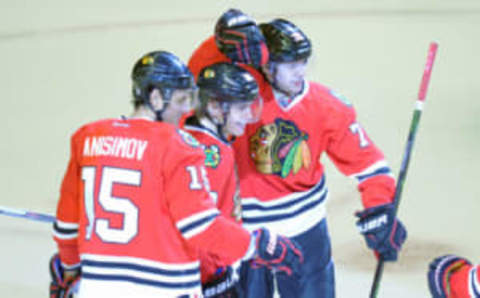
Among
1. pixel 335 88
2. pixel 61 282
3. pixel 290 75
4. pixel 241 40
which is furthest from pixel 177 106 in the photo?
pixel 335 88

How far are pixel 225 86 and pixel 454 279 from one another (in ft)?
2.86

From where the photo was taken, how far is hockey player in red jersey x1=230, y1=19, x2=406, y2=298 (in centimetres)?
260

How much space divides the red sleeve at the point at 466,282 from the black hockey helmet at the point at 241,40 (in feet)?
2.95

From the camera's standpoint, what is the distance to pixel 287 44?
2.57 metres

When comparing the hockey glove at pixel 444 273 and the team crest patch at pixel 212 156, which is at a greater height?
the team crest patch at pixel 212 156

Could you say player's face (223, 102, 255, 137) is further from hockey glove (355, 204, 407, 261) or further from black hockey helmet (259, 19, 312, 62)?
hockey glove (355, 204, 407, 261)

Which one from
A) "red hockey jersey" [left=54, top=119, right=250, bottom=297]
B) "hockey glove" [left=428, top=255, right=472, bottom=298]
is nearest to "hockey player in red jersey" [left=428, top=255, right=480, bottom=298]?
"hockey glove" [left=428, top=255, right=472, bottom=298]

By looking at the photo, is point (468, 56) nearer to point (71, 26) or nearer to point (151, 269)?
point (71, 26)

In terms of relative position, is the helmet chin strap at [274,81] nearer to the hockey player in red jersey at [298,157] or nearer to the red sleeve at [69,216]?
the hockey player in red jersey at [298,157]

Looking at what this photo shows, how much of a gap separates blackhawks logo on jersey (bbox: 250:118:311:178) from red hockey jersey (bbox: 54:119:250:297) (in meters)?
0.56

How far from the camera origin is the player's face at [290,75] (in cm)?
259

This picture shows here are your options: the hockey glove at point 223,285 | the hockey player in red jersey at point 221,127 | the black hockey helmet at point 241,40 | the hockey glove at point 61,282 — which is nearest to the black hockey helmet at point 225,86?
the hockey player in red jersey at point 221,127

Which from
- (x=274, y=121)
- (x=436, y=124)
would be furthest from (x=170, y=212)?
(x=436, y=124)

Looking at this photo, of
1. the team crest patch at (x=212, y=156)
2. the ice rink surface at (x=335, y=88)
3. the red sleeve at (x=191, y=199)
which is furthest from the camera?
the ice rink surface at (x=335, y=88)
